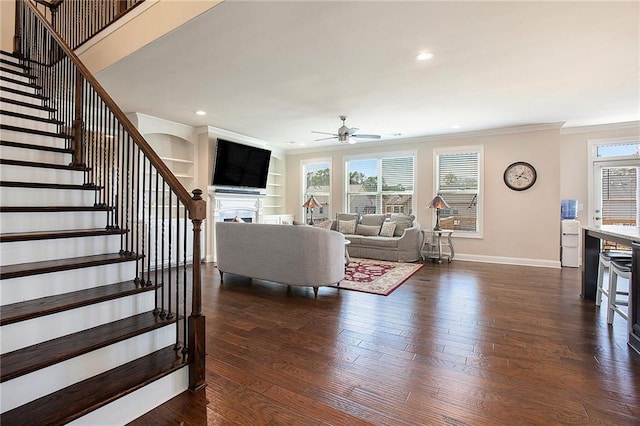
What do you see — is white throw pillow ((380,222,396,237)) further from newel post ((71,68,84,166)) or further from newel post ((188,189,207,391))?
newel post ((71,68,84,166))

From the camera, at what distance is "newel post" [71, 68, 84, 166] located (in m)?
2.83

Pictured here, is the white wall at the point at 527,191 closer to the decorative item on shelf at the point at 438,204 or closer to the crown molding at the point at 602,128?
the crown molding at the point at 602,128

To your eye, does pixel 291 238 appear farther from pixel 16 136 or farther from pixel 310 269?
pixel 16 136

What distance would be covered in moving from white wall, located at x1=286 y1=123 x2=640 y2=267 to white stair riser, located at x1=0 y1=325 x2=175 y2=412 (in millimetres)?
6041

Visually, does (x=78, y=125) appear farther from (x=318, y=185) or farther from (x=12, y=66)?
(x=318, y=185)

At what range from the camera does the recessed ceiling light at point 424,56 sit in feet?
10.1

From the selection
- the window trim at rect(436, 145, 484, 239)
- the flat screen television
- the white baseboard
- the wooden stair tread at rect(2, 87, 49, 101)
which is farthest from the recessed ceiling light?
the white baseboard

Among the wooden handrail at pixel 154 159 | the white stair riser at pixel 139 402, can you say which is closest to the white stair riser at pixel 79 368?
the white stair riser at pixel 139 402

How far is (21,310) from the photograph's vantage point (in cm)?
162

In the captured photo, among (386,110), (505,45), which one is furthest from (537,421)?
(386,110)

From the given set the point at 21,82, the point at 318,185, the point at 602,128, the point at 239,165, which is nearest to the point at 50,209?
the point at 21,82

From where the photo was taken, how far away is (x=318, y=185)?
27.1ft

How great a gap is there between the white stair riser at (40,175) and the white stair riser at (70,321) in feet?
4.58

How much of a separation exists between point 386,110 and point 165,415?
4.69 metres
